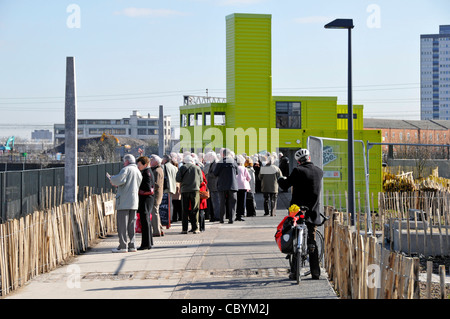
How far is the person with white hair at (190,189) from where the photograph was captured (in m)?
16.1

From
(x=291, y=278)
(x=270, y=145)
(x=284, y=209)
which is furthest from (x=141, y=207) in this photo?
(x=270, y=145)

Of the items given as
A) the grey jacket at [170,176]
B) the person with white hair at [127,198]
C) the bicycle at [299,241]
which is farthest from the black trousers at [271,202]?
the bicycle at [299,241]

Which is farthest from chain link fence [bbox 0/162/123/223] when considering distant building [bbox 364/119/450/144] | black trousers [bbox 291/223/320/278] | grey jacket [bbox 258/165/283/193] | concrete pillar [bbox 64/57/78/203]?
distant building [bbox 364/119/450/144]

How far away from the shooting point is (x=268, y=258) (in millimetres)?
12516

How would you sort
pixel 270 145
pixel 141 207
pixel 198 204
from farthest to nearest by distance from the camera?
pixel 270 145
pixel 198 204
pixel 141 207

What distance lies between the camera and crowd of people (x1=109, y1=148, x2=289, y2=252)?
1363cm

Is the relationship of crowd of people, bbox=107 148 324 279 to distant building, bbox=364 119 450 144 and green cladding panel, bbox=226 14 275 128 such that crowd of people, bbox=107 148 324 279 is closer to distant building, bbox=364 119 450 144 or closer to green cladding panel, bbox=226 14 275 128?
green cladding panel, bbox=226 14 275 128

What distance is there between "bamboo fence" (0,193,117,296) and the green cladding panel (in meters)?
32.5

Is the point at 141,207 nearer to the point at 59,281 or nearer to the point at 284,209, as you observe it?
the point at 59,281

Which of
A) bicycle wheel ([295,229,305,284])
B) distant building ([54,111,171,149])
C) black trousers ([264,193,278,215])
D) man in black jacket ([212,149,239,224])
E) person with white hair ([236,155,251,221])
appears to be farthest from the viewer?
distant building ([54,111,171,149])

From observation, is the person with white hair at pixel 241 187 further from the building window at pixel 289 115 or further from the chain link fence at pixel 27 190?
the building window at pixel 289 115

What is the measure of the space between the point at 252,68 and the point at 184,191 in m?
32.5

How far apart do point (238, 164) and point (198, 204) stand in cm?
414
